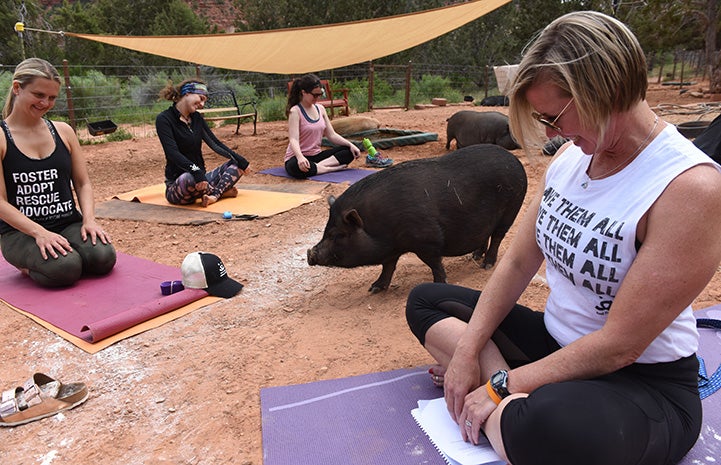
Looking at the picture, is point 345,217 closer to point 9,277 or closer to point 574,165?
point 574,165

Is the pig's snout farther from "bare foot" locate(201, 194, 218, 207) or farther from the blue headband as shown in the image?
the blue headband

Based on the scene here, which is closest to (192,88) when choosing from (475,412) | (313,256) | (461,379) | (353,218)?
(313,256)

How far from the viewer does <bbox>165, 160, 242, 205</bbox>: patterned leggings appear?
550 cm

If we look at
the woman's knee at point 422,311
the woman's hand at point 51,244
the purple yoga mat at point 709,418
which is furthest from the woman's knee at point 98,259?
the purple yoga mat at point 709,418

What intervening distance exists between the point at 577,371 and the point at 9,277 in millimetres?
3863

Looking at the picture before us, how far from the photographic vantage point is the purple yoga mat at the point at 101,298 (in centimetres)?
308

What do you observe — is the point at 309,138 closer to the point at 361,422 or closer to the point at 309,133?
A: the point at 309,133

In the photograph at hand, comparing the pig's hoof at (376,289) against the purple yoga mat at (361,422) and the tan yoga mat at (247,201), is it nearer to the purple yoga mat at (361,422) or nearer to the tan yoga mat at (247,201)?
the purple yoga mat at (361,422)

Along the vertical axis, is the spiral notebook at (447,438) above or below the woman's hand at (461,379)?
below

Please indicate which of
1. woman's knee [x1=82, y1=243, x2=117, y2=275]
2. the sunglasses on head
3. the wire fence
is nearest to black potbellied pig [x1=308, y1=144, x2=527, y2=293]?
A: woman's knee [x1=82, y1=243, x2=117, y2=275]

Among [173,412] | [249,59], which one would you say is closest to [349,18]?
[249,59]

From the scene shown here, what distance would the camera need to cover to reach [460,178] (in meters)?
3.46

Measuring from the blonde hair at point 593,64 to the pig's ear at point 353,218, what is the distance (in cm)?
186

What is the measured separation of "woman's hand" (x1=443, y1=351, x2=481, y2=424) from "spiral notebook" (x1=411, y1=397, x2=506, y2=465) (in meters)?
0.08
